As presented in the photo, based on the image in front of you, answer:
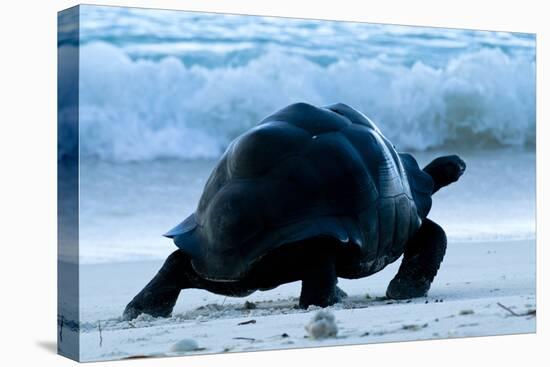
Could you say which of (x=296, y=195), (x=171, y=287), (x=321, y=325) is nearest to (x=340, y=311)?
(x=321, y=325)

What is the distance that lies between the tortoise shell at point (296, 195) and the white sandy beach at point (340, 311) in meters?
0.34

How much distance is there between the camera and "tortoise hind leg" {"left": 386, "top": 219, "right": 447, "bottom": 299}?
875 cm

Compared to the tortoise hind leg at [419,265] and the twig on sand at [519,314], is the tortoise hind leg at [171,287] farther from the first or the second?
the twig on sand at [519,314]

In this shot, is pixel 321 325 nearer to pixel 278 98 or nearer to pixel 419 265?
pixel 419 265

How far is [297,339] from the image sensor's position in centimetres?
791

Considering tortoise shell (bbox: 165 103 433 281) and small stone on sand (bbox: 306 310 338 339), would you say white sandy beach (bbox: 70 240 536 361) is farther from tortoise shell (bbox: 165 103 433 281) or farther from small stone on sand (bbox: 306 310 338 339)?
tortoise shell (bbox: 165 103 433 281)

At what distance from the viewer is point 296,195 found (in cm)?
776

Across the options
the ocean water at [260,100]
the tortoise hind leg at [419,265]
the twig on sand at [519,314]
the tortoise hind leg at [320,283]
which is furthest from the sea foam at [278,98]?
the twig on sand at [519,314]

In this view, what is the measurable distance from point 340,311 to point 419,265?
99cm

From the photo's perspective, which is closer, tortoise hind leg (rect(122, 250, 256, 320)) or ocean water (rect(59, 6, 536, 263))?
ocean water (rect(59, 6, 536, 263))

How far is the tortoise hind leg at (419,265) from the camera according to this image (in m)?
8.75

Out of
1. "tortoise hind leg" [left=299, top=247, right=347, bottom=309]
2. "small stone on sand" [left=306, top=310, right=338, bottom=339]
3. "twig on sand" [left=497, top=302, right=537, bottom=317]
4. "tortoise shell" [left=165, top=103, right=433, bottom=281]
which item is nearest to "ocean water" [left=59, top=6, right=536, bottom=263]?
"tortoise shell" [left=165, top=103, right=433, bottom=281]

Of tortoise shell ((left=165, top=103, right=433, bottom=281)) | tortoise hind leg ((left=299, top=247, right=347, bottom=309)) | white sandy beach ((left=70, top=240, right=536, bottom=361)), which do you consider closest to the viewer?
white sandy beach ((left=70, top=240, right=536, bottom=361))

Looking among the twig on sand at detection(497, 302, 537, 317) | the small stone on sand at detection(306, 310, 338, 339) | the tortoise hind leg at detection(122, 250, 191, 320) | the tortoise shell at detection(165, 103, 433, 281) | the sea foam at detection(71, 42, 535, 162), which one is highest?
the sea foam at detection(71, 42, 535, 162)
